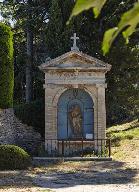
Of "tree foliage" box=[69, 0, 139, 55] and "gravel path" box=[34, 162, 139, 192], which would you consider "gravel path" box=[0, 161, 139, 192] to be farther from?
"tree foliage" box=[69, 0, 139, 55]

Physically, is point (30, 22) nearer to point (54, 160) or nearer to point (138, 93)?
point (138, 93)

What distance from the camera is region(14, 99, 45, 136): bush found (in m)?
20.2

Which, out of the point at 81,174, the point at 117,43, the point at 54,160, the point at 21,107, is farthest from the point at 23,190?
the point at 117,43

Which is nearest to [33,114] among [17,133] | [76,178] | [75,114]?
[17,133]

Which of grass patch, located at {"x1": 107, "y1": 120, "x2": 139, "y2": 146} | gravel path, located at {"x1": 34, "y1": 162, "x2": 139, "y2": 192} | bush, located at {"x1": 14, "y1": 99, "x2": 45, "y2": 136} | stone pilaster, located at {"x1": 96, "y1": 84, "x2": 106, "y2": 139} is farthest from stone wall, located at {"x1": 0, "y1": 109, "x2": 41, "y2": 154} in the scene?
gravel path, located at {"x1": 34, "y1": 162, "x2": 139, "y2": 192}

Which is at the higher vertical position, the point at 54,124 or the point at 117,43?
the point at 117,43

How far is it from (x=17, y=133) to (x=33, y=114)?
1.19 m

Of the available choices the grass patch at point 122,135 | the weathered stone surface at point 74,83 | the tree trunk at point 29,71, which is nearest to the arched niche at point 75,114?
the weathered stone surface at point 74,83

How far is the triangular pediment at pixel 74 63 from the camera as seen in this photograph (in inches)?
725

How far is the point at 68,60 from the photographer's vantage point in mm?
18672

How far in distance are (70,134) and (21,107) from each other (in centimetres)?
275

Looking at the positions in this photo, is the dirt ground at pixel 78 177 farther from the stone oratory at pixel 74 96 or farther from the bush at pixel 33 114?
the bush at pixel 33 114

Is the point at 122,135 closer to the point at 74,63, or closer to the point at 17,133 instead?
the point at 17,133

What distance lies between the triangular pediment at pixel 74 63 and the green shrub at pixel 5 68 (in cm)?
154
